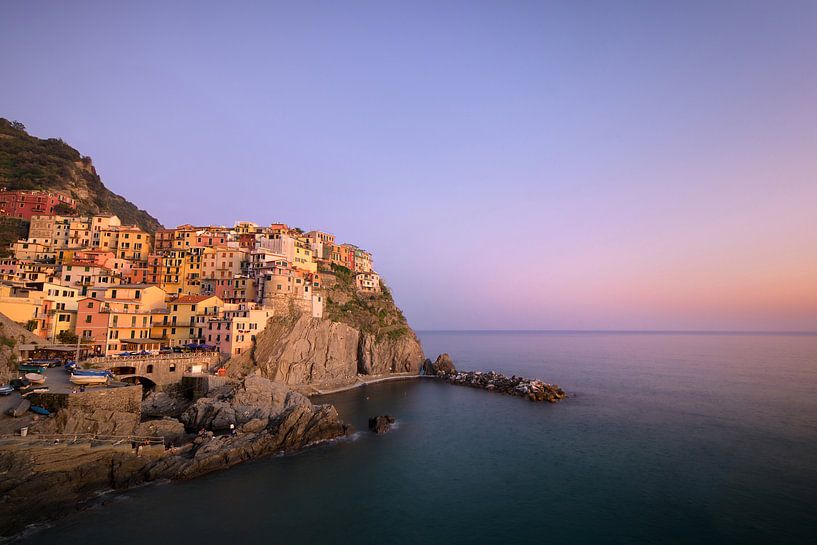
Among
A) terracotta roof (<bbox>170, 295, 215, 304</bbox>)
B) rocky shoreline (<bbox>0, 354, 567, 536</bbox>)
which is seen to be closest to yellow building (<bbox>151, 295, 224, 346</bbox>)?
terracotta roof (<bbox>170, 295, 215, 304</bbox>)

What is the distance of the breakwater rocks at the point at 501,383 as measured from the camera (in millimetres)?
62453

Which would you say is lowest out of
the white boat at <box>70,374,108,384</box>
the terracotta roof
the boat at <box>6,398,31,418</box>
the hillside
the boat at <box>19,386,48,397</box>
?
the boat at <box>6,398,31,418</box>

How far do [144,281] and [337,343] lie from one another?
32.4 m

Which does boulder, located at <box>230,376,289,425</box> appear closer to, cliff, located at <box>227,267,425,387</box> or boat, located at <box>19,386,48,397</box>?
cliff, located at <box>227,267,425,387</box>

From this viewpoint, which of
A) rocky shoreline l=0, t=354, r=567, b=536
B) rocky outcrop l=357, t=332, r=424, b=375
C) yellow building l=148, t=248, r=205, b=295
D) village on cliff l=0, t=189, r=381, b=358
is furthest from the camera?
rocky outcrop l=357, t=332, r=424, b=375

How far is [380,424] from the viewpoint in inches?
1781

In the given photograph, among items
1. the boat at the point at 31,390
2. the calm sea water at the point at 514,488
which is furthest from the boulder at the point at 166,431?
the boat at the point at 31,390

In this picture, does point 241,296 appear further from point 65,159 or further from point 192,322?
point 65,159

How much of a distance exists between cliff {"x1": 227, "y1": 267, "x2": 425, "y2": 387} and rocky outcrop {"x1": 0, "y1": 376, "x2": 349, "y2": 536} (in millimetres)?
12072

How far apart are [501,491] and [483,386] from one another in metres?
43.4

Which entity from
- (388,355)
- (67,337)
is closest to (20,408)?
(67,337)

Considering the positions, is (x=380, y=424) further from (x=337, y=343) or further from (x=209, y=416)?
(x=337, y=343)

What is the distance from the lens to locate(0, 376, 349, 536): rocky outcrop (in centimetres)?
2500

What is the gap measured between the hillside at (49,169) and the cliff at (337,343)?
170 ft
